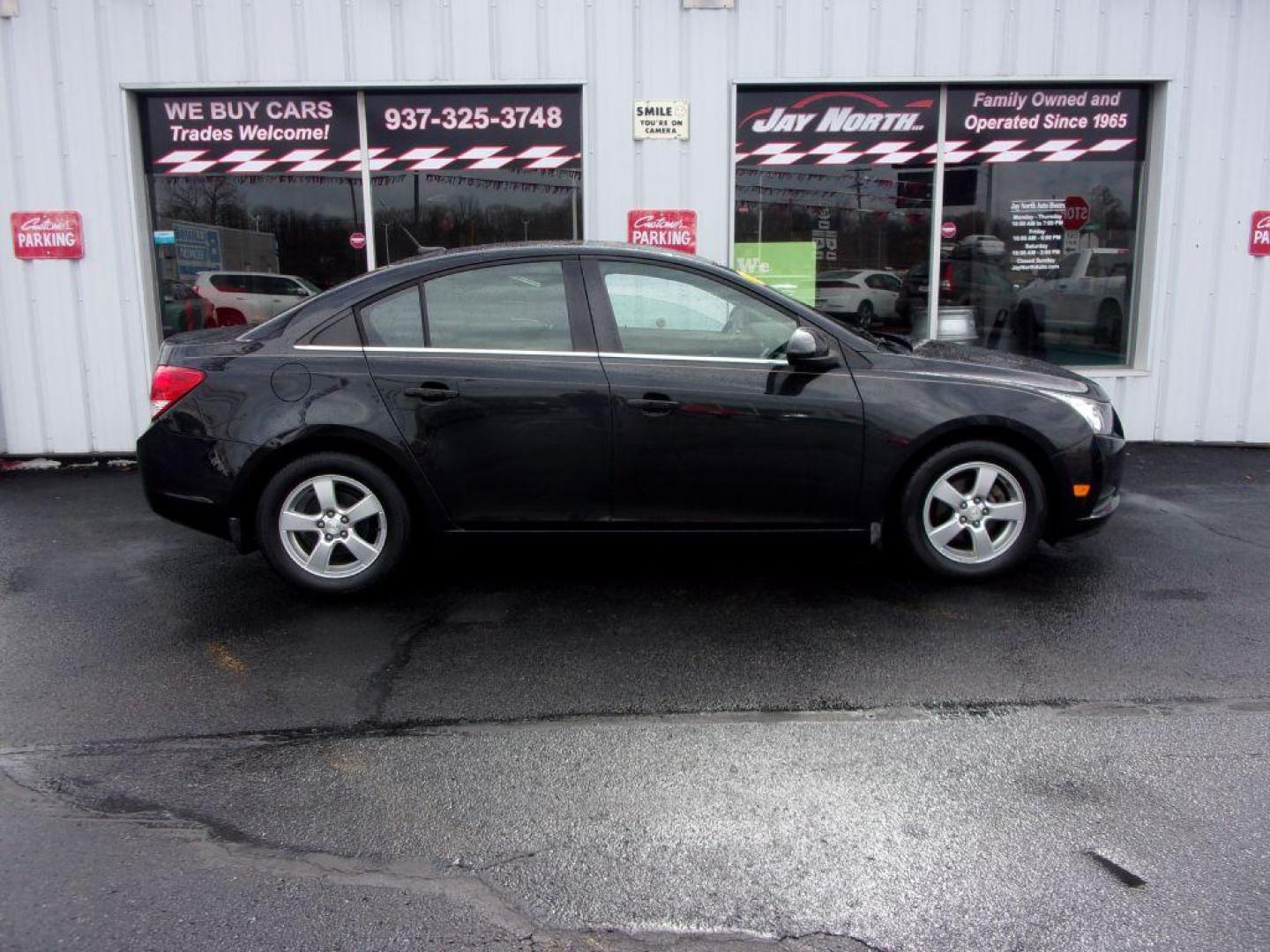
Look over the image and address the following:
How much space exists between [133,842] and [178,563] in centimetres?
305

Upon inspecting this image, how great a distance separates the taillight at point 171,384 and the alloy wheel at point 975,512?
358 cm

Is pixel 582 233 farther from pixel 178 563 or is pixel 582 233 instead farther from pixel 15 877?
pixel 15 877

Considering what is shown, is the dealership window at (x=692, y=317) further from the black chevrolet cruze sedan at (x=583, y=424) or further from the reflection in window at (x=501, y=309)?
the reflection in window at (x=501, y=309)

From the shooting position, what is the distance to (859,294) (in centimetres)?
879

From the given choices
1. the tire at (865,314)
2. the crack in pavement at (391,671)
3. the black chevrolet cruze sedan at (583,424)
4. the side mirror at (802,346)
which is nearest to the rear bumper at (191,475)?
the black chevrolet cruze sedan at (583,424)

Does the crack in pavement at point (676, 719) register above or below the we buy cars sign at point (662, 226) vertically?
below

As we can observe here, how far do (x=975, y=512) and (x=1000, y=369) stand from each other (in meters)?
0.73

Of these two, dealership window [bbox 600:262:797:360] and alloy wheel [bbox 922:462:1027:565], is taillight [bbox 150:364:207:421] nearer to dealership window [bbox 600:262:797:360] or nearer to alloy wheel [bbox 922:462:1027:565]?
dealership window [bbox 600:262:797:360]

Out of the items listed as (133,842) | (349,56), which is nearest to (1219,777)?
(133,842)

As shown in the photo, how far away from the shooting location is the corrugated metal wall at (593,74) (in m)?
8.06

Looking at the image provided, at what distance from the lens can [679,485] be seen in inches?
192

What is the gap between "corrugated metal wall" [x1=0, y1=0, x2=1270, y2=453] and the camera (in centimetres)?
806

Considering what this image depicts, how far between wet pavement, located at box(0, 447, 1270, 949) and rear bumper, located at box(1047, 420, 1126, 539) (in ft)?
1.15

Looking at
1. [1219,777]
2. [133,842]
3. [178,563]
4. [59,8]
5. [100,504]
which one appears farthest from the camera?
[59,8]
